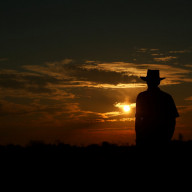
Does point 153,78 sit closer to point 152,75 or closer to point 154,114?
point 152,75

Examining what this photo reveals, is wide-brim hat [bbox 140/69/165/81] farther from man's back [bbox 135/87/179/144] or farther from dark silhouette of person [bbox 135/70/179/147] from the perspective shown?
man's back [bbox 135/87/179/144]

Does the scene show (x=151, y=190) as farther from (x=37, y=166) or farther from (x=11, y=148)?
(x=11, y=148)

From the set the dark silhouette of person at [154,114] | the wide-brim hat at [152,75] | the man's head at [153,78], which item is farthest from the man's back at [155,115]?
the wide-brim hat at [152,75]

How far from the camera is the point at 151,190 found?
916 cm

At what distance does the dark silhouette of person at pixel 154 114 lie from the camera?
343 inches

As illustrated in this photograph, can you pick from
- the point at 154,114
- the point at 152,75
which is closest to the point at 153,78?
the point at 152,75

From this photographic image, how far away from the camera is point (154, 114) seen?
875 cm

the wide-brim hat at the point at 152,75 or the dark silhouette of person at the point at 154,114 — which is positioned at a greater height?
the wide-brim hat at the point at 152,75

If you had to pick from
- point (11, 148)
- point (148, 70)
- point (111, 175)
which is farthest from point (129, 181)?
point (11, 148)

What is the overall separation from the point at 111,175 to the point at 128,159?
303 cm

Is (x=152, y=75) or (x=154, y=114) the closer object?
(x=154, y=114)

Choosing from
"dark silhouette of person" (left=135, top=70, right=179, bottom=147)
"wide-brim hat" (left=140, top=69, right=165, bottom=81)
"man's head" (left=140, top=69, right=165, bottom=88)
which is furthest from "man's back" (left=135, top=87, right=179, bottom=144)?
"wide-brim hat" (left=140, top=69, right=165, bottom=81)

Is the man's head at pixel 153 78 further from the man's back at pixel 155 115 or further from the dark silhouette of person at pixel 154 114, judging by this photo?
the man's back at pixel 155 115

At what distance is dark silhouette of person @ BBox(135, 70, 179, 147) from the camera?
8.72 m
